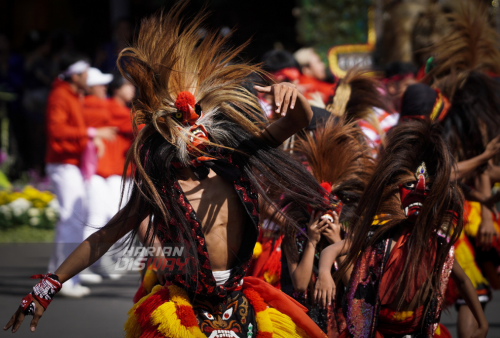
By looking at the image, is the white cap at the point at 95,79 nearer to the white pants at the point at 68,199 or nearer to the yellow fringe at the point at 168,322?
the white pants at the point at 68,199

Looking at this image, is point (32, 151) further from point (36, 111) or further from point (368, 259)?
point (368, 259)

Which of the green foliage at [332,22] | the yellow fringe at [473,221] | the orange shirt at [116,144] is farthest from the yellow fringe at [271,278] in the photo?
the green foliage at [332,22]

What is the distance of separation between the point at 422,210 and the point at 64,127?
417 centimetres

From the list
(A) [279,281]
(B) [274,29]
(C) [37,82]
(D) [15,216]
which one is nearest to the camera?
(A) [279,281]

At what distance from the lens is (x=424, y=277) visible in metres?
2.89

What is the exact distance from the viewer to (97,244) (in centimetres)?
259

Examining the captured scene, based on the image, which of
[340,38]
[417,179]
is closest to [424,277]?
[417,179]

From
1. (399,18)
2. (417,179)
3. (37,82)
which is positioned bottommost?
(417,179)

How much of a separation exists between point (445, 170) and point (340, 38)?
8.09 meters

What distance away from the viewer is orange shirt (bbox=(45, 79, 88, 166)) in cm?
605

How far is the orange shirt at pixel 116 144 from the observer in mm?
6301

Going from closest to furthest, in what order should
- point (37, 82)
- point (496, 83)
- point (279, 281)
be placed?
point (279, 281) → point (496, 83) → point (37, 82)

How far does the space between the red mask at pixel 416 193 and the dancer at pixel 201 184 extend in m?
0.50

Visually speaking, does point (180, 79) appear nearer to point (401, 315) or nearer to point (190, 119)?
point (190, 119)
